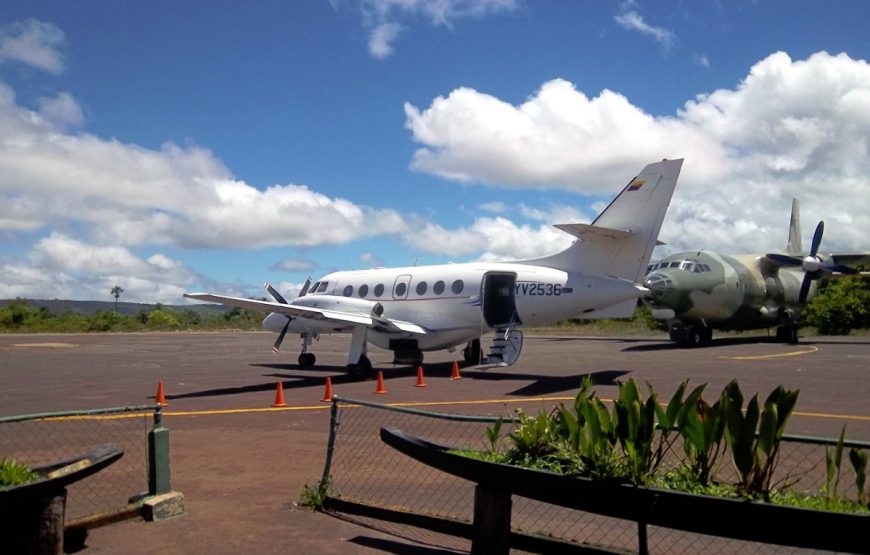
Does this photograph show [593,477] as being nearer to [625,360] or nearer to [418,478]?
[418,478]

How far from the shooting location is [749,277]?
34438 mm

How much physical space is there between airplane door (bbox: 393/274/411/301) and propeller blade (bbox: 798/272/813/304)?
926 inches

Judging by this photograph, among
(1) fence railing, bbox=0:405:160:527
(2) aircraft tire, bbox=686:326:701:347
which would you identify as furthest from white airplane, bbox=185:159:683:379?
(2) aircraft tire, bbox=686:326:701:347

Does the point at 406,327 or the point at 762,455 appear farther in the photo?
the point at 406,327

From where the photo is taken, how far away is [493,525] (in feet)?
17.3

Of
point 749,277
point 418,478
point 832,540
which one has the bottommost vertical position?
point 418,478

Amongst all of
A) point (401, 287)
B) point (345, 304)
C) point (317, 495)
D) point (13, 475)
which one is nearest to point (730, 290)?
point (401, 287)

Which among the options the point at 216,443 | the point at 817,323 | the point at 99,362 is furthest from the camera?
the point at 817,323

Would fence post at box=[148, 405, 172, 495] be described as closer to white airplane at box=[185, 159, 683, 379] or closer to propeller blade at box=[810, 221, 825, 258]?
white airplane at box=[185, 159, 683, 379]

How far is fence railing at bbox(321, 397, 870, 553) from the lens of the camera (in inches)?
239

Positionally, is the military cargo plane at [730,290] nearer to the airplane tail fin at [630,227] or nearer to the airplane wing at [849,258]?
the airplane wing at [849,258]

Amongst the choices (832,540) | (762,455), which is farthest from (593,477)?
A: (832,540)

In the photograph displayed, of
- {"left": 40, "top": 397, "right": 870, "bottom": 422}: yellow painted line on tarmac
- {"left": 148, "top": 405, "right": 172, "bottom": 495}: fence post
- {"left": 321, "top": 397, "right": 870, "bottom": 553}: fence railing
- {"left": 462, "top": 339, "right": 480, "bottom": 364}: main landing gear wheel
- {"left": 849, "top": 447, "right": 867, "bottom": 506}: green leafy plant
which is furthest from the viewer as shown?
{"left": 462, "top": 339, "right": 480, "bottom": 364}: main landing gear wheel

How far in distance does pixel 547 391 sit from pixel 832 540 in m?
12.7
